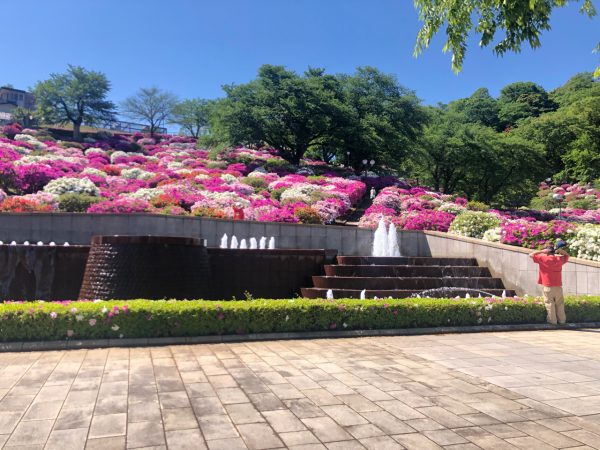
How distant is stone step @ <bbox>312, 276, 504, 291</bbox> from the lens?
1261cm

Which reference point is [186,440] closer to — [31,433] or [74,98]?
[31,433]

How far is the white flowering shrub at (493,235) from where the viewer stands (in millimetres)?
16625

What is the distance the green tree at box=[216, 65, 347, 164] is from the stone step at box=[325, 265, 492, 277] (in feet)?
85.6

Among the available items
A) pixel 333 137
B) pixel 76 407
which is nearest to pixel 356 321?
pixel 76 407

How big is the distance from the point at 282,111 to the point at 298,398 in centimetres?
3559

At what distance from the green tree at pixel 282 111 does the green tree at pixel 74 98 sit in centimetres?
2945

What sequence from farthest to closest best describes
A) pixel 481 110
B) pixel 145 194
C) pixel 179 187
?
1. pixel 481 110
2. pixel 179 187
3. pixel 145 194

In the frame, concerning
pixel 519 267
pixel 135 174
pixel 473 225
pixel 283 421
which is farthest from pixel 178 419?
pixel 135 174

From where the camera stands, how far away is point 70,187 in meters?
22.0

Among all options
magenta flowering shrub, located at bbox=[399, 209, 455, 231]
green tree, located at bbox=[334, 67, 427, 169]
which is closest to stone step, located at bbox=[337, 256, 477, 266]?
magenta flowering shrub, located at bbox=[399, 209, 455, 231]

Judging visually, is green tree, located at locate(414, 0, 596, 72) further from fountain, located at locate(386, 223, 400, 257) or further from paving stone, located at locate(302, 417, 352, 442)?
fountain, located at locate(386, 223, 400, 257)

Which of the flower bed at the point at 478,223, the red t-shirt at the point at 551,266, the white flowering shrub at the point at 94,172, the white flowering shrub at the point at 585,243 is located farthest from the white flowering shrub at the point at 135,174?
the red t-shirt at the point at 551,266

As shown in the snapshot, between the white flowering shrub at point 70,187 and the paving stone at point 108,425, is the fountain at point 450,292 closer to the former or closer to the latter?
the paving stone at point 108,425

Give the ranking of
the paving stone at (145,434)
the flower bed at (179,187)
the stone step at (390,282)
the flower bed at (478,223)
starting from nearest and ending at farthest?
the paving stone at (145,434) < the stone step at (390,282) < the flower bed at (478,223) < the flower bed at (179,187)
